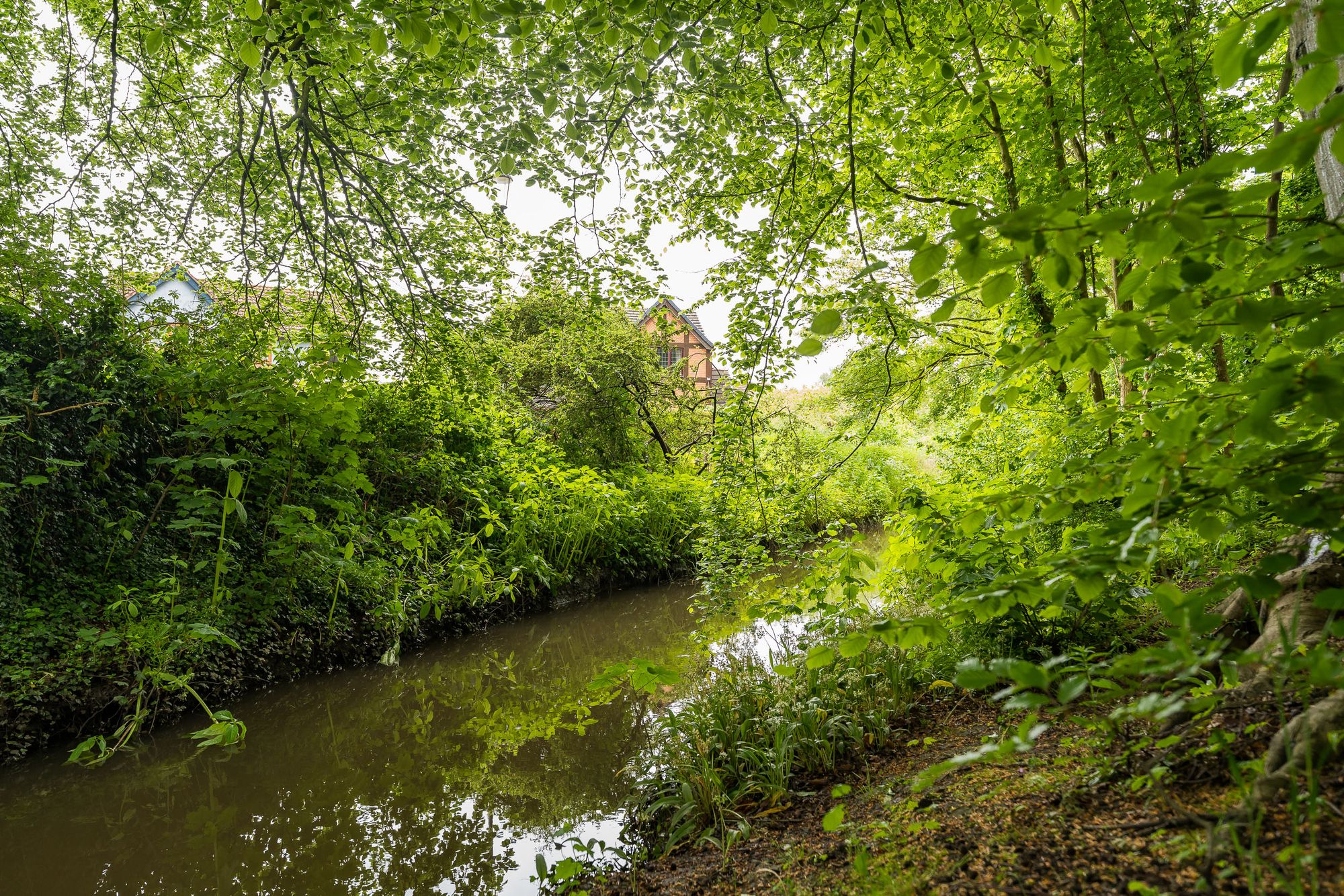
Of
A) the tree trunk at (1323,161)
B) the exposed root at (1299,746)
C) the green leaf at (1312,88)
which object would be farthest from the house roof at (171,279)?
the exposed root at (1299,746)

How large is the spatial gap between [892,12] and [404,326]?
3.92m

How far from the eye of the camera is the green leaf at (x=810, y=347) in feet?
3.62

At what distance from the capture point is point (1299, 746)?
1.26 metres

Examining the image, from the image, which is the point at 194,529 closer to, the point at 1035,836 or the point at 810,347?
the point at 810,347

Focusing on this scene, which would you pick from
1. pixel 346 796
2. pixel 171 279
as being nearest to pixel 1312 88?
pixel 346 796

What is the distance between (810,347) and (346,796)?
3.92 m

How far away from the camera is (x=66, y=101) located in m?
3.59

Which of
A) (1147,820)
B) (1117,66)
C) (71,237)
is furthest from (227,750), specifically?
(1117,66)

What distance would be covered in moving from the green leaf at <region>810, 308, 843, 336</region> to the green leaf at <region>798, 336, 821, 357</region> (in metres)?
0.06

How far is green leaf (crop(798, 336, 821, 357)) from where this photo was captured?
1104mm

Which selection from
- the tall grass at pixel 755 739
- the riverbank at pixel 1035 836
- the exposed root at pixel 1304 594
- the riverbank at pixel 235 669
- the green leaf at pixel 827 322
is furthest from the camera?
the riverbank at pixel 235 669

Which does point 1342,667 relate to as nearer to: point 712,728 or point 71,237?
point 712,728

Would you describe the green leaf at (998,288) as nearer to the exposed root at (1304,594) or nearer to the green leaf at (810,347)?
the green leaf at (810,347)

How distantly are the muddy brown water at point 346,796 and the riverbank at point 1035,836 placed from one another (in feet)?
3.26
